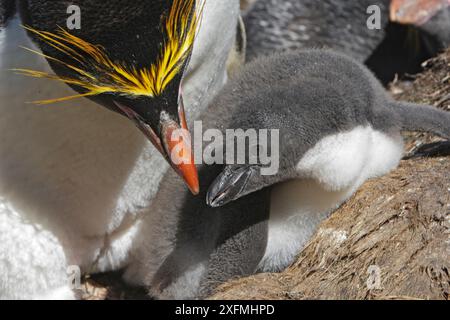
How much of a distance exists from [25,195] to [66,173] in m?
0.15

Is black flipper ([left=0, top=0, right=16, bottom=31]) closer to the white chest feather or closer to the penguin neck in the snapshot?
the penguin neck

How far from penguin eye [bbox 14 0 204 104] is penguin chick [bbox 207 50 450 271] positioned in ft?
1.08

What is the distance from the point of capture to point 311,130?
7.62 ft

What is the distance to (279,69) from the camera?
262cm

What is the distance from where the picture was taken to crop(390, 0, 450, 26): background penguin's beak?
3.65 metres

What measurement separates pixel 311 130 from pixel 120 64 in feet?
2.11

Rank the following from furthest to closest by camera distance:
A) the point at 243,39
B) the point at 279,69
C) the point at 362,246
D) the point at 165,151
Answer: the point at 243,39, the point at 279,69, the point at 362,246, the point at 165,151

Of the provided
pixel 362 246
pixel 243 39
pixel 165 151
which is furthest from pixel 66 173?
pixel 243 39

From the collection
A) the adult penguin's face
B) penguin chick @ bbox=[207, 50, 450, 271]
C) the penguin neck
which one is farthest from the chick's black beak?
the penguin neck

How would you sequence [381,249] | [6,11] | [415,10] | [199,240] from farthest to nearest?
1. [415,10]
2. [199,240]
3. [381,249]
4. [6,11]

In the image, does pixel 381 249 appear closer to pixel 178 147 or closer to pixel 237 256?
pixel 237 256

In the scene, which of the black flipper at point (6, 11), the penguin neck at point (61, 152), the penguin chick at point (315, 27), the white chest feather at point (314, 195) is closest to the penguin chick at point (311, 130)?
the white chest feather at point (314, 195)

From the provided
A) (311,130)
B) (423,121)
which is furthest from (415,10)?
(311,130)
